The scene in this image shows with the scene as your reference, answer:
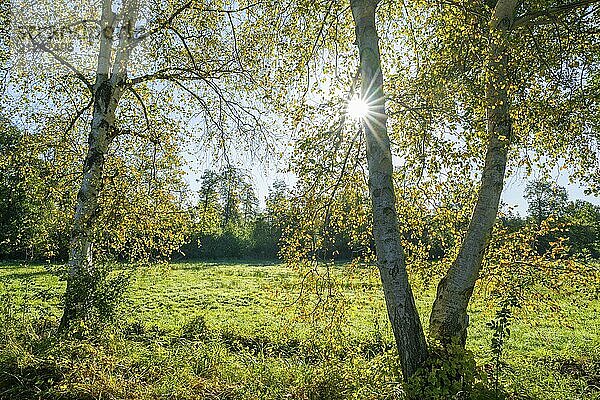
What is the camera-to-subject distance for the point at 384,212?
4.90 meters

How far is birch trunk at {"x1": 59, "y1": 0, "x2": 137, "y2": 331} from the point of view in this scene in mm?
7348

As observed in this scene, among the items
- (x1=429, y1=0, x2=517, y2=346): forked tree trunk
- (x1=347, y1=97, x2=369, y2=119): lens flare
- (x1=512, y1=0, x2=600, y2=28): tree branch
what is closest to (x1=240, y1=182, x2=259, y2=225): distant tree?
(x1=347, y1=97, x2=369, y2=119): lens flare

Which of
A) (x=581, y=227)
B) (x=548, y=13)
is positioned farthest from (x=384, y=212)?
(x=581, y=227)

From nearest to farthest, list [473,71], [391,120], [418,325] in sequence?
1. [418,325]
2. [473,71]
3. [391,120]

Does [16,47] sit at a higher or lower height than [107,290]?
higher

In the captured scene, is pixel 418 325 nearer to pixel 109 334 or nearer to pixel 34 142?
pixel 109 334

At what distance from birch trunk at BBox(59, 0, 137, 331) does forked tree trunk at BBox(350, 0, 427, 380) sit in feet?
14.2

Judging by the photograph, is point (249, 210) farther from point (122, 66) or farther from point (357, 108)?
point (357, 108)

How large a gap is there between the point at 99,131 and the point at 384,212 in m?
5.39

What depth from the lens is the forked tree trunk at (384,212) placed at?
15.4ft

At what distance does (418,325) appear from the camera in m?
4.71

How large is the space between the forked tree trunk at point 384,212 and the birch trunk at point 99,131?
4331 millimetres

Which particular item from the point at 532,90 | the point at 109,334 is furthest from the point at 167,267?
the point at 532,90

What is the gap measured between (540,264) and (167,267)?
6.15 m
